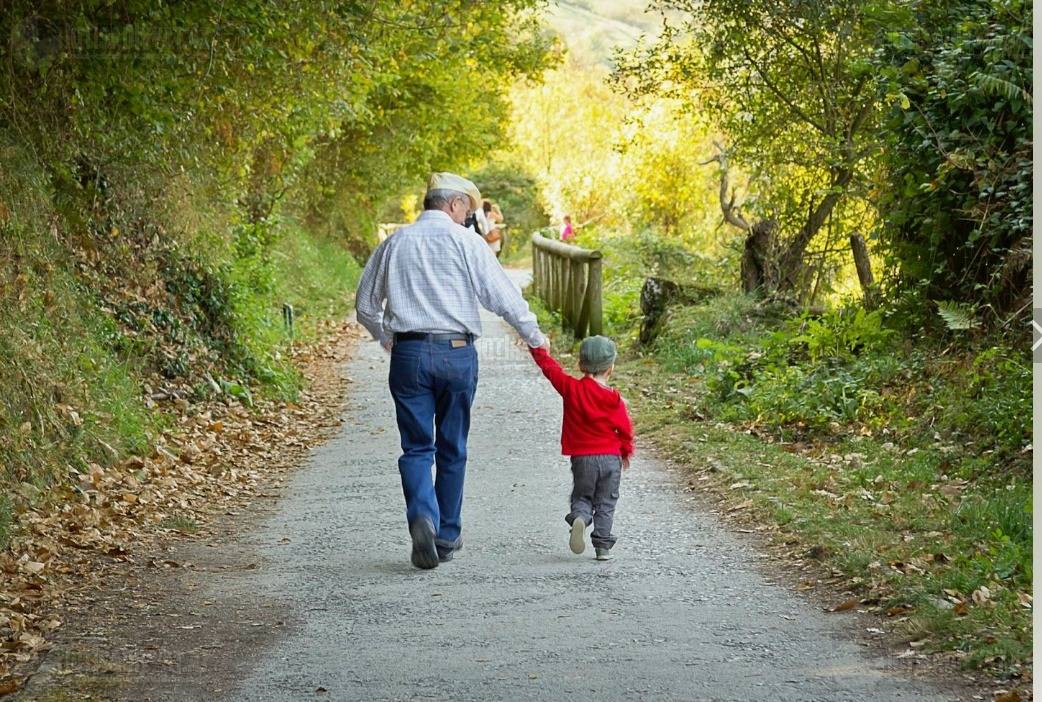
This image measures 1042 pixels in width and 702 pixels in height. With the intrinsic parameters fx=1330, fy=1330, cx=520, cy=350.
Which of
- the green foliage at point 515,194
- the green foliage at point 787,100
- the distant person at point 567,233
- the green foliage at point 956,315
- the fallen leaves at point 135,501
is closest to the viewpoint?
the fallen leaves at point 135,501

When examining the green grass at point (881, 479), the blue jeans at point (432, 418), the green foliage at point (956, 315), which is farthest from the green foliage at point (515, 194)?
the blue jeans at point (432, 418)

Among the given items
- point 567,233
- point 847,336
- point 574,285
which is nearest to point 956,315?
point 847,336

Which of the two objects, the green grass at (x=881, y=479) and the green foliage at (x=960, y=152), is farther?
the green foliage at (x=960, y=152)

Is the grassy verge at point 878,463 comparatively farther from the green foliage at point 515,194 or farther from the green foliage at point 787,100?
the green foliage at point 515,194

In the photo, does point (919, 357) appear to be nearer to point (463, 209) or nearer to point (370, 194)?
point (463, 209)

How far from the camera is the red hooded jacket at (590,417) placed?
262 inches

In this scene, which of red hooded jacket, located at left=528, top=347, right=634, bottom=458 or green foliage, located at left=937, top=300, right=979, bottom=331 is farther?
green foliage, located at left=937, top=300, right=979, bottom=331

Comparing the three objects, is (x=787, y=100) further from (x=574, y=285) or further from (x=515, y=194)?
(x=515, y=194)

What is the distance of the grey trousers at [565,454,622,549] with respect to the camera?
672 cm

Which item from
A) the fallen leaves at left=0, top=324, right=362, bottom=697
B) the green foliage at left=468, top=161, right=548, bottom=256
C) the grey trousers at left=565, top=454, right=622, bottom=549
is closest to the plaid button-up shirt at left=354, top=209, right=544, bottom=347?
the grey trousers at left=565, top=454, right=622, bottom=549

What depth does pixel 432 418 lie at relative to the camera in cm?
682

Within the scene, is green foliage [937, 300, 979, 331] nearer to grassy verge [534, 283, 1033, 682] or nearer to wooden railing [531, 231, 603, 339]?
grassy verge [534, 283, 1033, 682]

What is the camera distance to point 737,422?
10688 millimetres

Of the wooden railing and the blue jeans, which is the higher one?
the blue jeans
